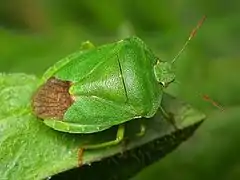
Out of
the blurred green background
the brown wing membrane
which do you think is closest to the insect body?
the brown wing membrane

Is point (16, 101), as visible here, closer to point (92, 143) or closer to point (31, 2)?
point (92, 143)

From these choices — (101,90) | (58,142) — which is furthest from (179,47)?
(58,142)

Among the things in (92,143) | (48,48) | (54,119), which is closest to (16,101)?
(54,119)

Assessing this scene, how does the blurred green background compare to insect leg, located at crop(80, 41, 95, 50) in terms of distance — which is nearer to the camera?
insect leg, located at crop(80, 41, 95, 50)

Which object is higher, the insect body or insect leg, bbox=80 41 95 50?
insect leg, bbox=80 41 95 50

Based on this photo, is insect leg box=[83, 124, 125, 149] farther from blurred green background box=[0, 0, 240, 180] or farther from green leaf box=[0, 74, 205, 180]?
blurred green background box=[0, 0, 240, 180]

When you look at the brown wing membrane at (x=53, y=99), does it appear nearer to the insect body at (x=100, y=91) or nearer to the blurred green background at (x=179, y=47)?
the insect body at (x=100, y=91)

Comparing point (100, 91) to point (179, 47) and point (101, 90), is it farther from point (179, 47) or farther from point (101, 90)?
point (179, 47)
